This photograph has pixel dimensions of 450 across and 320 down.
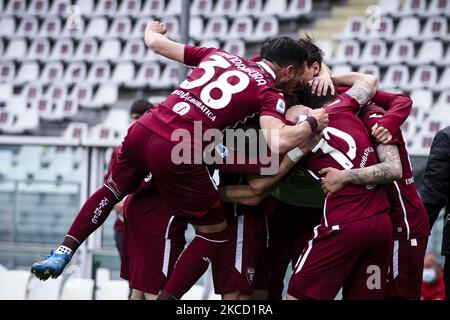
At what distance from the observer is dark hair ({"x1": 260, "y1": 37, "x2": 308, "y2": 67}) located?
489 cm

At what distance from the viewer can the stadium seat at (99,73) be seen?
14388 millimetres

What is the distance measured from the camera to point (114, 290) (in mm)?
7859

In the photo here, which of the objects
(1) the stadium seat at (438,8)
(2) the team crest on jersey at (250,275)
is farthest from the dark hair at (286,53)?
(1) the stadium seat at (438,8)

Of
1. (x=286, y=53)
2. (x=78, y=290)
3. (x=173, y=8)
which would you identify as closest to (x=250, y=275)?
(x=286, y=53)

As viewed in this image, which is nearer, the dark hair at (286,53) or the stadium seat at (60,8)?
the dark hair at (286,53)

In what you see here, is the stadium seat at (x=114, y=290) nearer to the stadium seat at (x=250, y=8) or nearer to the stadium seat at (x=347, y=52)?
the stadium seat at (x=347, y=52)

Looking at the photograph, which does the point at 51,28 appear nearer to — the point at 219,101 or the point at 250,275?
the point at 250,275

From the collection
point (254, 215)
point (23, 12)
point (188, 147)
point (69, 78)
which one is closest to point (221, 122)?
point (188, 147)

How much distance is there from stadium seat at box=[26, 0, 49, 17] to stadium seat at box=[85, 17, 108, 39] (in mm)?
1001

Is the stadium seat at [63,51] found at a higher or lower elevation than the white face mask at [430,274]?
higher

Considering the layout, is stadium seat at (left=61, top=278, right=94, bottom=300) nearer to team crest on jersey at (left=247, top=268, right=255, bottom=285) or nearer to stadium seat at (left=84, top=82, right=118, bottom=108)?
team crest on jersey at (left=247, top=268, right=255, bottom=285)

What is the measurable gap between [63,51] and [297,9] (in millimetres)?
4051

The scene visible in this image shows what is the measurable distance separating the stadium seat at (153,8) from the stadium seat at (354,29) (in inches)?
121
